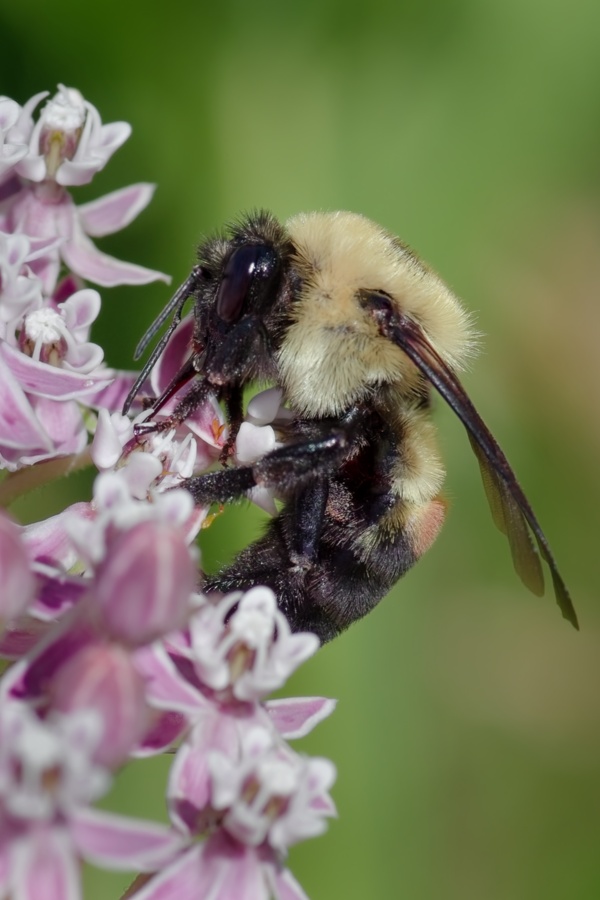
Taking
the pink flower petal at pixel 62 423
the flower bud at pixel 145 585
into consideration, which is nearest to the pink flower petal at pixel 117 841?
the flower bud at pixel 145 585

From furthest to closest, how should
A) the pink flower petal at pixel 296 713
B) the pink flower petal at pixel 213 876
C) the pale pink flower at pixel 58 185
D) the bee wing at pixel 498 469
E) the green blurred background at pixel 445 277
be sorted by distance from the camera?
the green blurred background at pixel 445 277 < the pale pink flower at pixel 58 185 < the bee wing at pixel 498 469 < the pink flower petal at pixel 296 713 < the pink flower petal at pixel 213 876

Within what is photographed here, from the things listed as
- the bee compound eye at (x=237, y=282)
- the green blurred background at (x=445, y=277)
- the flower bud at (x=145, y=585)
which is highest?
the bee compound eye at (x=237, y=282)

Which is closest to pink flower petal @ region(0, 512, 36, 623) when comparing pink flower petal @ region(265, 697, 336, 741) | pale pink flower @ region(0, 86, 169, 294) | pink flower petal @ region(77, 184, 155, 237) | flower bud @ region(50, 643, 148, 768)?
flower bud @ region(50, 643, 148, 768)

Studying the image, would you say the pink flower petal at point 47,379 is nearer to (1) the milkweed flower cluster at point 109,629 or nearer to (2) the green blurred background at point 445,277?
(1) the milkweed flower cluster at point 109,629

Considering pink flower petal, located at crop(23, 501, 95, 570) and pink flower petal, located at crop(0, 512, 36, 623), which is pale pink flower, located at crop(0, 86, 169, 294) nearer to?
pink flower petal, located at crop(23, 501, 95, 570)

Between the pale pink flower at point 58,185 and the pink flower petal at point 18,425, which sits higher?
the pale pink flower at point 58,185

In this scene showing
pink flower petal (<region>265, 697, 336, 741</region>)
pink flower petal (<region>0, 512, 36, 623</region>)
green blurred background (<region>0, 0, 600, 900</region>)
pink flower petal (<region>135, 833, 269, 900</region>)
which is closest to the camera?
pink flower petal (<region>0, 512, 36, 623</region>)

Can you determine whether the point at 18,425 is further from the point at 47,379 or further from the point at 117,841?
the point at 117,841

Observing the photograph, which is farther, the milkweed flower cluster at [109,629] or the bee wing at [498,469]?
the bee wing at [498,469]
